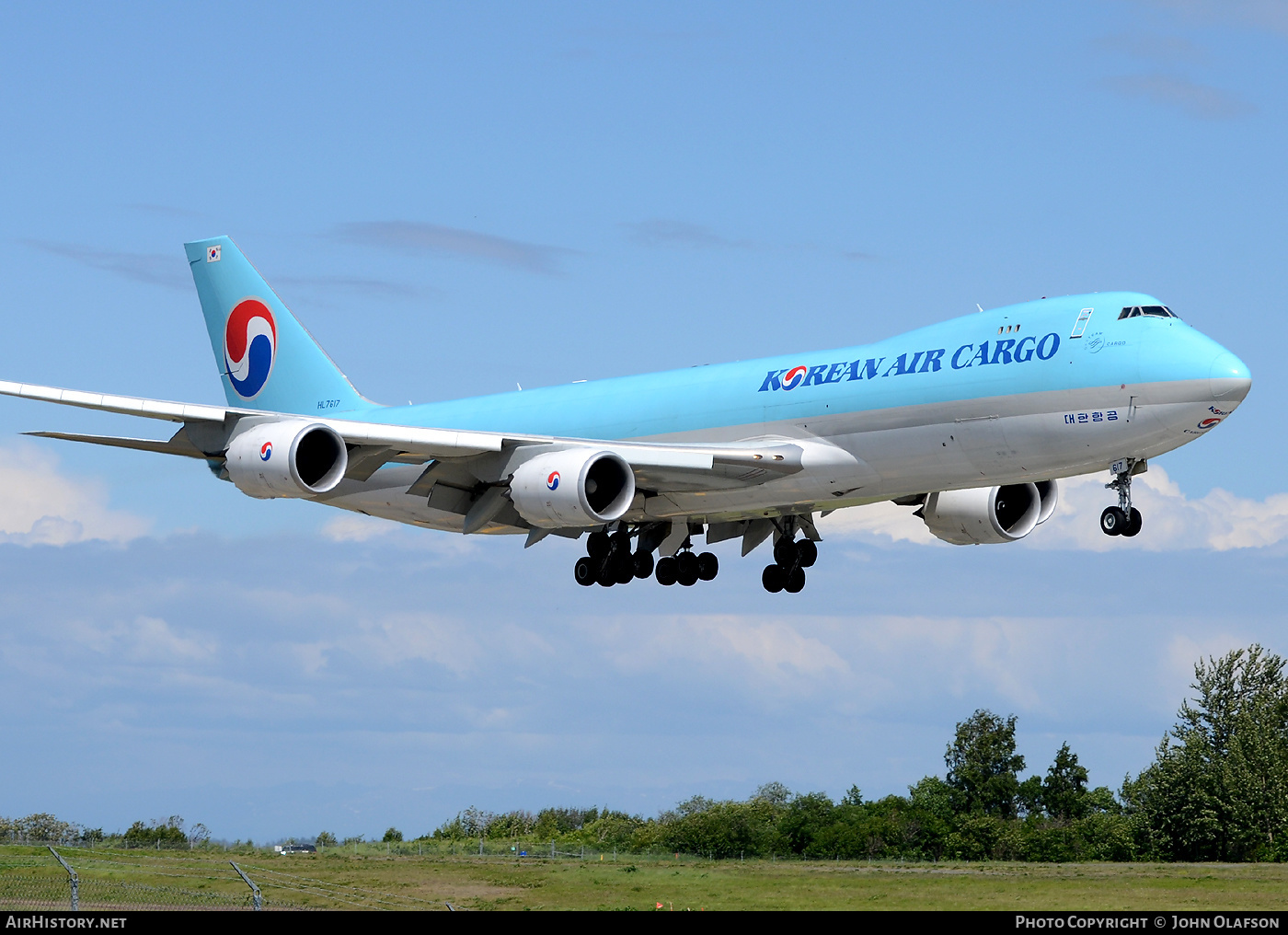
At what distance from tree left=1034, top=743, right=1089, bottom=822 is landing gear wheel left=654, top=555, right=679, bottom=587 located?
63.7 metres

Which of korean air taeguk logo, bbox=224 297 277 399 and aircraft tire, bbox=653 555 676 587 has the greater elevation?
korean air taeguk logo, bbox=224 297 277 399

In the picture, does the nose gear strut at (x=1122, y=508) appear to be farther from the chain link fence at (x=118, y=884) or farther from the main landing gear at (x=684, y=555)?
the chain link fence at (x=118, y=884)

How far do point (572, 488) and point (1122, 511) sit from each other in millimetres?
12287

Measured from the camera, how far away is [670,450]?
3778 centimetres

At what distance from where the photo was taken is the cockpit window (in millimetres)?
33250

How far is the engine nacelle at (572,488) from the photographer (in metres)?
36.2

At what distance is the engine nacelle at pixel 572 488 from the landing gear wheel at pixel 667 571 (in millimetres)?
7633

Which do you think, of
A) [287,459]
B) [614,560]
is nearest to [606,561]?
[614,560]

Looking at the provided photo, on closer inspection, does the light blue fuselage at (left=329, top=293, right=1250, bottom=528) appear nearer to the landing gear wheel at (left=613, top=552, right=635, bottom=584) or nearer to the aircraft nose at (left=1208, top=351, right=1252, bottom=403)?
the aircraft nose at (left=1208, top=351, right=1252, bottom=403)

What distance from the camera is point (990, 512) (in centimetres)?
4141

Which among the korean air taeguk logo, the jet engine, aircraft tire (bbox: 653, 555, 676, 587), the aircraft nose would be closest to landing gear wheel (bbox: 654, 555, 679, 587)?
aircraft tire (bbox: 653, 555, 676, 587)

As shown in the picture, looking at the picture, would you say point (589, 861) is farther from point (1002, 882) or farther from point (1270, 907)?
point (1270, 907)

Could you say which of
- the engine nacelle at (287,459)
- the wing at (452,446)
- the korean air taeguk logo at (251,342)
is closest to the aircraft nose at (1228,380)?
the wing at (452,446)
